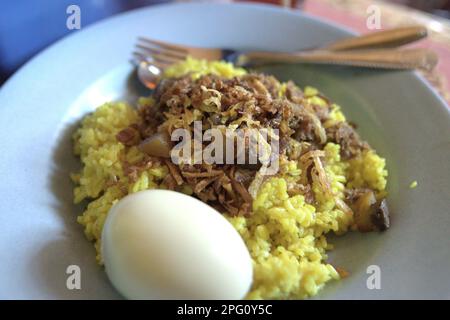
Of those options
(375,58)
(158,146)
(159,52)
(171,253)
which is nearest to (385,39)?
(375,58)

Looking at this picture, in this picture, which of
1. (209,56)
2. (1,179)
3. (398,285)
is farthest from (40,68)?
(398,285)

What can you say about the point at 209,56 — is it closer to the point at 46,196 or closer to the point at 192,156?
the point at 192,156

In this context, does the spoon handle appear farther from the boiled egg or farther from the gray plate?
the boiled egg

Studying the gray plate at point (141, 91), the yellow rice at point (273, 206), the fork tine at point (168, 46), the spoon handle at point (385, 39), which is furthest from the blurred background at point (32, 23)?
the spoon handle at point (385, 39)

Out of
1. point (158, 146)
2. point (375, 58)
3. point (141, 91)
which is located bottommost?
point (158, 146)

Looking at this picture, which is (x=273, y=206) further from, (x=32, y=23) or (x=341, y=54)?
(x=32, y=23)

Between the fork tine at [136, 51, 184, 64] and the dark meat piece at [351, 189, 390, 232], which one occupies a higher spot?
the fork tine at [136, 51, 184, 64]

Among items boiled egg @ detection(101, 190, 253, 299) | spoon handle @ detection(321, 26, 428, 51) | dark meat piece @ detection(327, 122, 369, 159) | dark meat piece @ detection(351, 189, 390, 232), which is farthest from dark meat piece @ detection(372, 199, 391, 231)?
spoon handle @ detection(321, 26, 428, 51)
